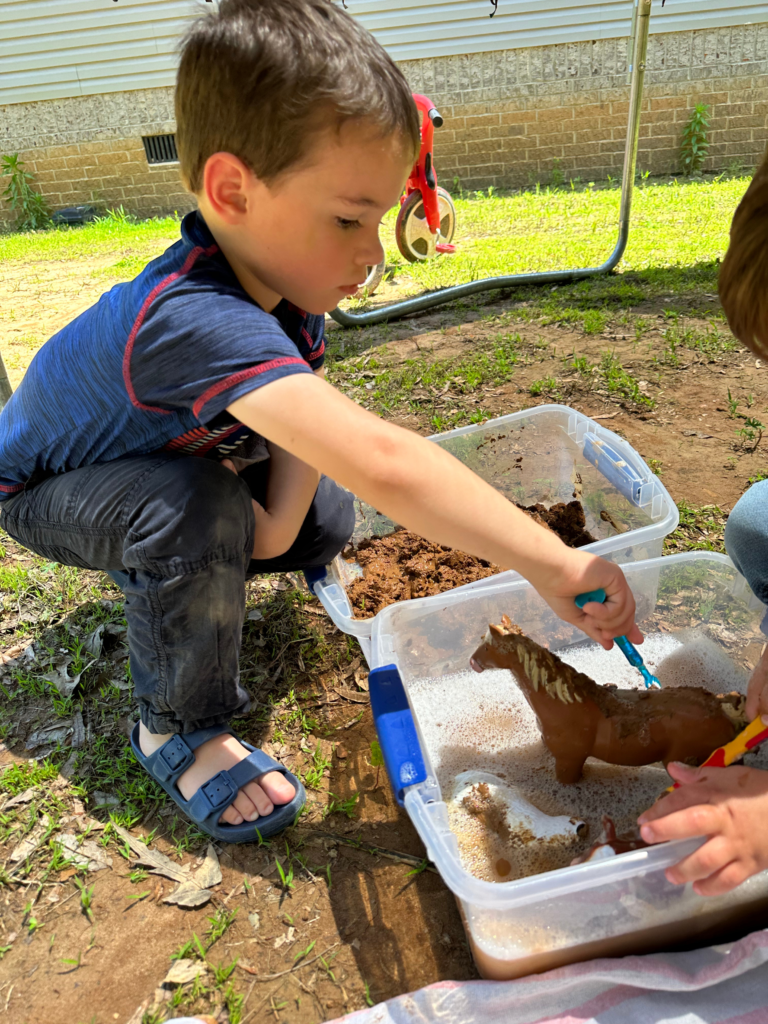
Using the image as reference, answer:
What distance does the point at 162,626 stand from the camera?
121cm

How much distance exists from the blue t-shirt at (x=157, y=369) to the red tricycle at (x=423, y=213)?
228cm

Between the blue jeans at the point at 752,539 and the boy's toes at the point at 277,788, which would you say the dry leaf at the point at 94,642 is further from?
the blue jeans at the point at 752,539

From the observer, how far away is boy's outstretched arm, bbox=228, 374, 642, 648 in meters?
0.90

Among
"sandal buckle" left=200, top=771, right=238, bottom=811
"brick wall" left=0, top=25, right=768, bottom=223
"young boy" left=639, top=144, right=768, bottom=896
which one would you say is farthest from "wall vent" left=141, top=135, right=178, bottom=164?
"young boy" left=639, top=144, right=768, bottom=896

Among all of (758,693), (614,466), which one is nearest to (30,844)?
(758,693)

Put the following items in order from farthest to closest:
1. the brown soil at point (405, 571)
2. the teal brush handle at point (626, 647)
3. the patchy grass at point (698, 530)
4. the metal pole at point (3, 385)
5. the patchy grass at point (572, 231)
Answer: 1. the patchy grass at point (572, 231)
2. the metal pole at point (3, 385)
3. the patchy grass at point (698, 530)
4. the brown soil at point (405, 571)
5. the teal brush handle at point (626, 647)

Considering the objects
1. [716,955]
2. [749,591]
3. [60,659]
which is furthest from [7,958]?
[749,591]

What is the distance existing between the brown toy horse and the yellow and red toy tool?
65 millimetres

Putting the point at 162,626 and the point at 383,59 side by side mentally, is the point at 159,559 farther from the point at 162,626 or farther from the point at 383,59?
the point at 383,59

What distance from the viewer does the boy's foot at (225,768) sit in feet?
3.94

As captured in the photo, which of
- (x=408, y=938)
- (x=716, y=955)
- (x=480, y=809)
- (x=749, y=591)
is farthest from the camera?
(x=749, y=591)

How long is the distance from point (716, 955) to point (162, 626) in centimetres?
87

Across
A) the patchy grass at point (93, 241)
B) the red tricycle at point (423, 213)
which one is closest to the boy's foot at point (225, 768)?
the red tricycle at point (423, 213)

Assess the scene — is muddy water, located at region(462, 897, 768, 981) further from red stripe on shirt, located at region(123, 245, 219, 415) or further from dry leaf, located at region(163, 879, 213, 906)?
red stripe on shirt, located at region(123, 245, 219, 415)
